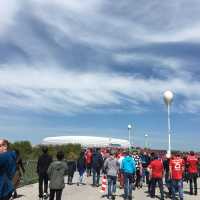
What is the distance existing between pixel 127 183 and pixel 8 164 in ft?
35.8

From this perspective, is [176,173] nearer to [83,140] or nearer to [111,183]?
[111,183]

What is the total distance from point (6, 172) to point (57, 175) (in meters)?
5.48

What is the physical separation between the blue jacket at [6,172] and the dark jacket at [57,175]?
526 cm

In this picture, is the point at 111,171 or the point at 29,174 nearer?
the point at 111,171

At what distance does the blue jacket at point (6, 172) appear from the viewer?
7.13 meters

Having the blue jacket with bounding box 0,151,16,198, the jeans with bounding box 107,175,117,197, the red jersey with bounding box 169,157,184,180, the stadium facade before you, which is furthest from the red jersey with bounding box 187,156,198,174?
the stadium facade

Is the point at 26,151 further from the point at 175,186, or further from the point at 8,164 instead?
the point at 8,164

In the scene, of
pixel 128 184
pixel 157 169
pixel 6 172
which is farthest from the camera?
pixel 157 169

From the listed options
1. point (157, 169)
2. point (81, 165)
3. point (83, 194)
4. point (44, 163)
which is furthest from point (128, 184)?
point (81, 165)

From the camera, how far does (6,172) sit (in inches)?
284

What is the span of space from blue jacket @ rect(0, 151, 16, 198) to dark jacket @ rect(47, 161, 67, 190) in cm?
526

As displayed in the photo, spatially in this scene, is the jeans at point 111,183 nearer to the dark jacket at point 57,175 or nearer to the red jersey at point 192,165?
the red jersey at point 192,165

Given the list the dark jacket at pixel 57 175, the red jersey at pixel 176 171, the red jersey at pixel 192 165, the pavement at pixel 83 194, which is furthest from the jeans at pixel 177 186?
the dark jacket at pixel 57 175

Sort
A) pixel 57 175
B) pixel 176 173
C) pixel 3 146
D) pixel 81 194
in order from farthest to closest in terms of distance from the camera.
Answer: pixel 81 194
pixel 176 173
pixel 57 175
pixel 3 146
